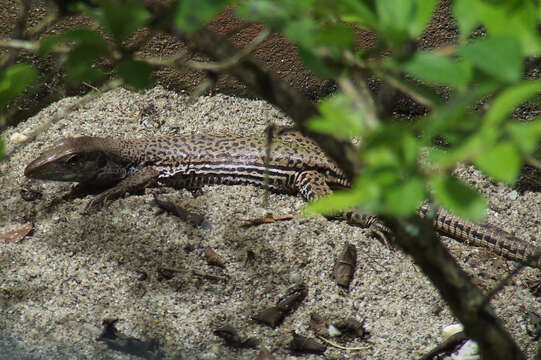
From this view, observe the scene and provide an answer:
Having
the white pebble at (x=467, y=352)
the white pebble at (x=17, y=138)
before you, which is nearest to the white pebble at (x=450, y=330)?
the white pebble at (x=467, y=352)

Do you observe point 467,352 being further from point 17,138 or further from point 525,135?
point 17,138

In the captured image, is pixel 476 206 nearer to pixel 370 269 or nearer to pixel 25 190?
pixel 370 269

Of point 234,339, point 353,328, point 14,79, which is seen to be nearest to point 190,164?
point 234,339

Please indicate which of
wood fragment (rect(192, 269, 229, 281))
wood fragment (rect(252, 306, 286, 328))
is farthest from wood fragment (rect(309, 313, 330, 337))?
wood fragment (rect(192, 269, 229, 281))

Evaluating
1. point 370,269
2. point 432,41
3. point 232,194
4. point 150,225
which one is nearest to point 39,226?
point 150,225

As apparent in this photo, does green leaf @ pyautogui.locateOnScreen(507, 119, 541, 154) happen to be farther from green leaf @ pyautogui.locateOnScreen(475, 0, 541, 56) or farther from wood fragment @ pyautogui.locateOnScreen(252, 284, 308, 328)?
wood fragment @ pyautogui.locateOnScreen(252, 284, 308, 328)

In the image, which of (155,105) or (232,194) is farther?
(155,105)
